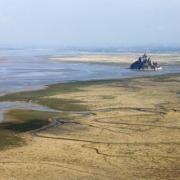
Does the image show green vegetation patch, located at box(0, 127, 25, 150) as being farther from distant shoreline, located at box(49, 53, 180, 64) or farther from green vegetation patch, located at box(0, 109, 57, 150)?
distant shoreline, located at box(49, 53, 180, 64)

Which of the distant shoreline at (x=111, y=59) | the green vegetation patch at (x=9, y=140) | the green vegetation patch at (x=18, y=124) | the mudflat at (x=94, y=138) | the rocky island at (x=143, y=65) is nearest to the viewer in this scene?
the mudflat at (x=94, y=138)

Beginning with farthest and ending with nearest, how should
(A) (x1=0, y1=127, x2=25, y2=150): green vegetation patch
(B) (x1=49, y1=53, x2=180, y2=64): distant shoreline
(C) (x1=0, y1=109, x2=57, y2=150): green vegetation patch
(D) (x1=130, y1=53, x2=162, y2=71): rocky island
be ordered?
1. (B) (x1=49, y1=53, x2=180, y2=64): distant shoreline
2. (D) (x1=130, y1=53, x2=162, y2=71): rocky island
3. (C) (x1=0, y1=109, x2=57, y2=150): green vegetation patch
4. (A) (x1=0, y1=127, x2=25, y2=150): green vegetation patch

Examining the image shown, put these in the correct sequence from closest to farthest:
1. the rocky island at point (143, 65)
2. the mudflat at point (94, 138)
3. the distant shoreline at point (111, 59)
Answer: the mudflat at point (94, 138) < the rocky island at point (143, 65) < the distant shoreline at point (111, 59)

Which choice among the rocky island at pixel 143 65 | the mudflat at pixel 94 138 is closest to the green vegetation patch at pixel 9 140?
the mudflat at pixel 94 138

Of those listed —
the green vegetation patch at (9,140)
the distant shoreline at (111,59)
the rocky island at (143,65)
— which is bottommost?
the distant shoreline at (111,59)

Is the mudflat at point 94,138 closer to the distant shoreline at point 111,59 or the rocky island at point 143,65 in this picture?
the rocky island at point 143,65

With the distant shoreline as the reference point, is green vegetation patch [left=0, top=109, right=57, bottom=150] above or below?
above

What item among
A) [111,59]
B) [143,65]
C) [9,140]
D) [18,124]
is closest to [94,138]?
[9,140]

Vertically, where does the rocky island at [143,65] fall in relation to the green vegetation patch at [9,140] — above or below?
above

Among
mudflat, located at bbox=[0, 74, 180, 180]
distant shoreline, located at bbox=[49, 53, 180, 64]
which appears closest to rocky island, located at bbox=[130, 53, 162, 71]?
distant shoreline, located at bbox=[49, 53, 180, 64]

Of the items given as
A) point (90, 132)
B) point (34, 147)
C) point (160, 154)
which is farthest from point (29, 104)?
point (160, 154)
